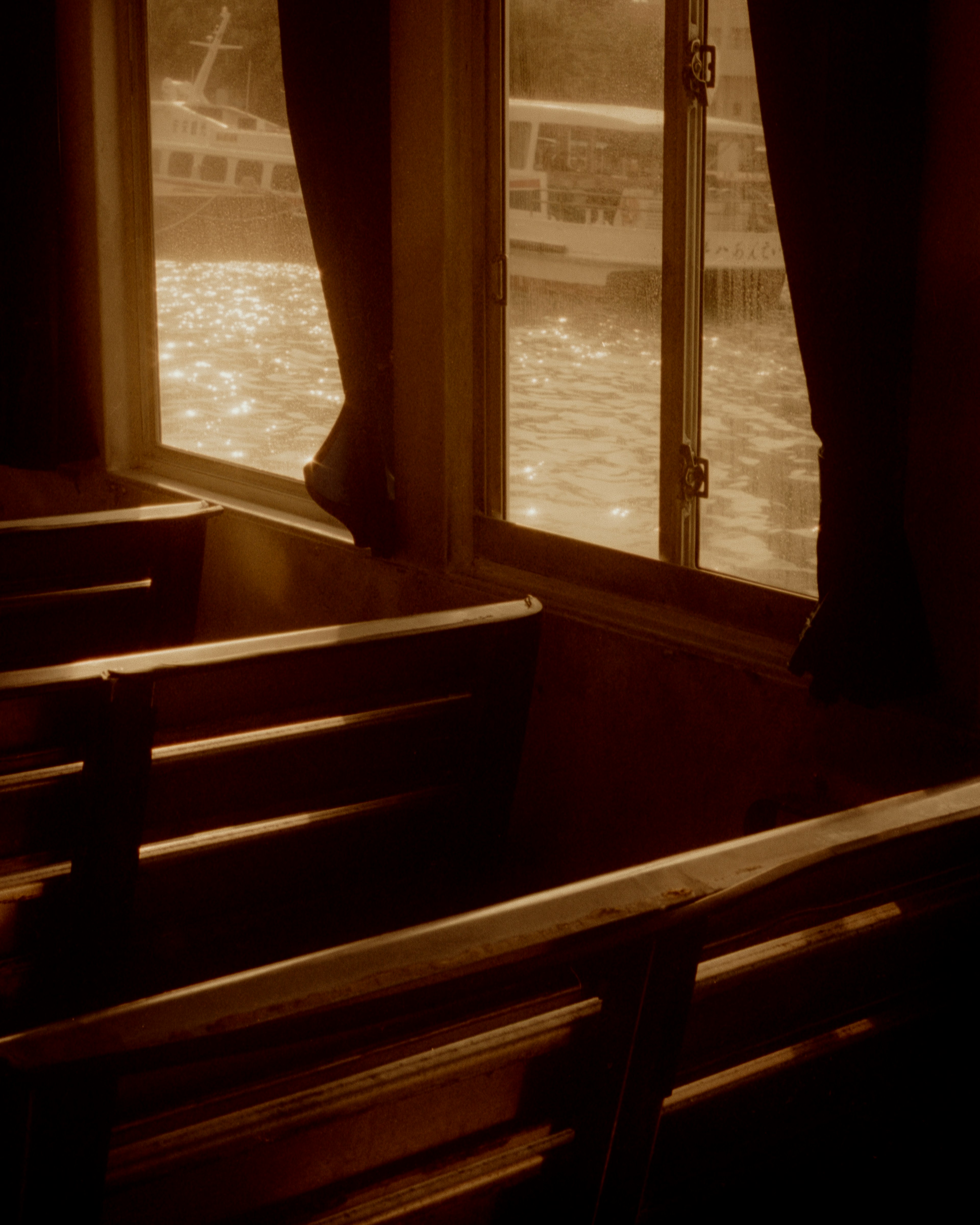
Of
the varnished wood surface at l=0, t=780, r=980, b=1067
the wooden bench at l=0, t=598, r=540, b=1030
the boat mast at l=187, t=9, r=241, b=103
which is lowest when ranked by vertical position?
the wooden bench at l=0, t=598, r=540, b=1030

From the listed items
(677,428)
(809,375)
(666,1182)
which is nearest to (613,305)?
(677,428)

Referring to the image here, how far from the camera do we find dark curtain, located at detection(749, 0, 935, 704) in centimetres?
168

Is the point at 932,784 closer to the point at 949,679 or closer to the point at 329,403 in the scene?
the point at 949,679

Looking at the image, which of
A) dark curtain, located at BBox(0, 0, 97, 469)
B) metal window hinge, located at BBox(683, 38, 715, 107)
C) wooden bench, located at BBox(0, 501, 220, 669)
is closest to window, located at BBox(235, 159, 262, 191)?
dark curtain, located at BBox(0, 0, 97, 469)

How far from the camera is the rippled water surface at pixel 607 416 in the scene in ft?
6.91

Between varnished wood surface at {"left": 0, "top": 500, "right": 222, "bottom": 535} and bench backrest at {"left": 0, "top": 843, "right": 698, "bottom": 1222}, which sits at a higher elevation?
varnished wood surface at {"left": 0, "top": 500, "right": 222, "bottom": 535}

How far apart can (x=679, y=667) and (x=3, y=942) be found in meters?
1.15

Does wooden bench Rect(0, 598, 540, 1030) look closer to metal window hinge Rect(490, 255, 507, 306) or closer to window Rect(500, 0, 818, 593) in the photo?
window Rect(500, 0, 818, 593)

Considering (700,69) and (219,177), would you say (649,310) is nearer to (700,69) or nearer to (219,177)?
(700,69)

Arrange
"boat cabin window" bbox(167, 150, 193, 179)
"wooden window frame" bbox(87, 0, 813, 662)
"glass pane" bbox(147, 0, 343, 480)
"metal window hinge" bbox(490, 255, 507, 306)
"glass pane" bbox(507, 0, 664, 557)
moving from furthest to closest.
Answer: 1. "boat cabin window" bbox(167, 150, 193, 179)
2. "glass pane" bbox(147, 0, 343, 480)
3. "metal window hinge" bbox(490, 255, 507, 306)
4. "wooden window frame" bbox(87, 0, 813, 662)
5. "glass pane" bbox(507, 0, 664, 557)

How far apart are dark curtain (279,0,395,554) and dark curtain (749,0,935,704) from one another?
0.97 meters

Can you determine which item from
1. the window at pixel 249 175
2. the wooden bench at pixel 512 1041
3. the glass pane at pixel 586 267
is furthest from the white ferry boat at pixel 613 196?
the wooden bench at pixel 512 1041

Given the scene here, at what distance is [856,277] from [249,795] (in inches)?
42.3

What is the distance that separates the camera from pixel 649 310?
228 centimetres
